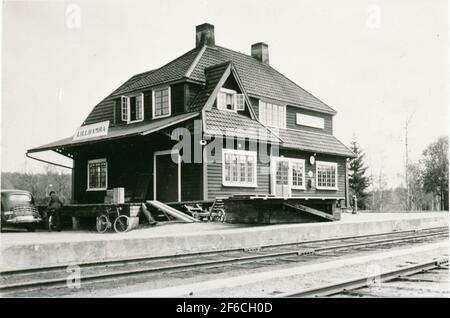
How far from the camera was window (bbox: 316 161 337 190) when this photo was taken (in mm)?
29281

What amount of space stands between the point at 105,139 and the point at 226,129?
5.16m

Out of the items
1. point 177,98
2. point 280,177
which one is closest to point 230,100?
point 177,98

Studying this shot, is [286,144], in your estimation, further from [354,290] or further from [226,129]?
[354,290]

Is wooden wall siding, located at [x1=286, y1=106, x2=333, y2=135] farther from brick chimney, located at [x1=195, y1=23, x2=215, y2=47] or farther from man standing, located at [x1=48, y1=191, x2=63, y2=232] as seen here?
man standing, located at [x1=48, y1=191, x2=63, y2=232]

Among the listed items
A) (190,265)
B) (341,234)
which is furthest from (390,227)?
(190,265)

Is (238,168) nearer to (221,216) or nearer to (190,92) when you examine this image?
(221,216)

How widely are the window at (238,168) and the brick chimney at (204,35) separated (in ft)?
24.5

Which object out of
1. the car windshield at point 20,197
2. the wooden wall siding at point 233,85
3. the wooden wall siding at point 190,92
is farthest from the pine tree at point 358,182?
the car windshield at point 20,197

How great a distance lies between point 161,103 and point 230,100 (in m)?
3.20

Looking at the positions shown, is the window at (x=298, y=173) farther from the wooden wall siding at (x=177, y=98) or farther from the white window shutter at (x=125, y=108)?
the white window shutter at (x=125, y=108)

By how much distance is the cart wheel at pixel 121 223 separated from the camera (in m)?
17.8

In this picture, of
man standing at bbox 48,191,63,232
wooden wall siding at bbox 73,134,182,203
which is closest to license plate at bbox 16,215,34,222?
man standing at bbox 48,191,63,232

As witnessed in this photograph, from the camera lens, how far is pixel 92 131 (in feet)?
84.3
